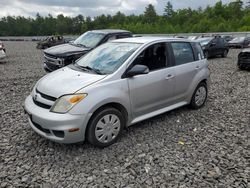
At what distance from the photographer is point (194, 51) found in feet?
17.0

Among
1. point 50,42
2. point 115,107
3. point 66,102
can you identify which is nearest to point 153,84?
point 115,107

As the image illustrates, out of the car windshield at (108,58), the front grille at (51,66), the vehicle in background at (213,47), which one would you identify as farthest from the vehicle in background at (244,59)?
the front grille at (51,66)

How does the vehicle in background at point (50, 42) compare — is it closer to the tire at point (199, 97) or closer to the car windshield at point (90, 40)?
the car windshield at point (90, 40)

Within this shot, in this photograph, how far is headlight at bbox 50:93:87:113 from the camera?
10.8 ft

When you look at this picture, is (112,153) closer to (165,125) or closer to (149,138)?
(149,138)

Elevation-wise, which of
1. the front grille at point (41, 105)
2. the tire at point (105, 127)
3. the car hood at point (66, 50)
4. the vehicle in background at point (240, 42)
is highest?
the car hood at point (66, 50)

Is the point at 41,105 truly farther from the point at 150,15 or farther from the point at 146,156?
the point at 150,15

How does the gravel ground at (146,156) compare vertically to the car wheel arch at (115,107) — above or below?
below

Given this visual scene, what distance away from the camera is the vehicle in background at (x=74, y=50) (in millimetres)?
7387

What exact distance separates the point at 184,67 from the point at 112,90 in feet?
6.15

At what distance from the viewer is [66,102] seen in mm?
3299

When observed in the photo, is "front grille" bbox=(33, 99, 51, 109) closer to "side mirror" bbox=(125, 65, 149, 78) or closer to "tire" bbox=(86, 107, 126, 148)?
"tire" bbox=(86, 107, 126, 148)

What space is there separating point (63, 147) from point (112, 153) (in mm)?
783

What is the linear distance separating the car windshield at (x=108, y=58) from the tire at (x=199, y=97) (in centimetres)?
186
